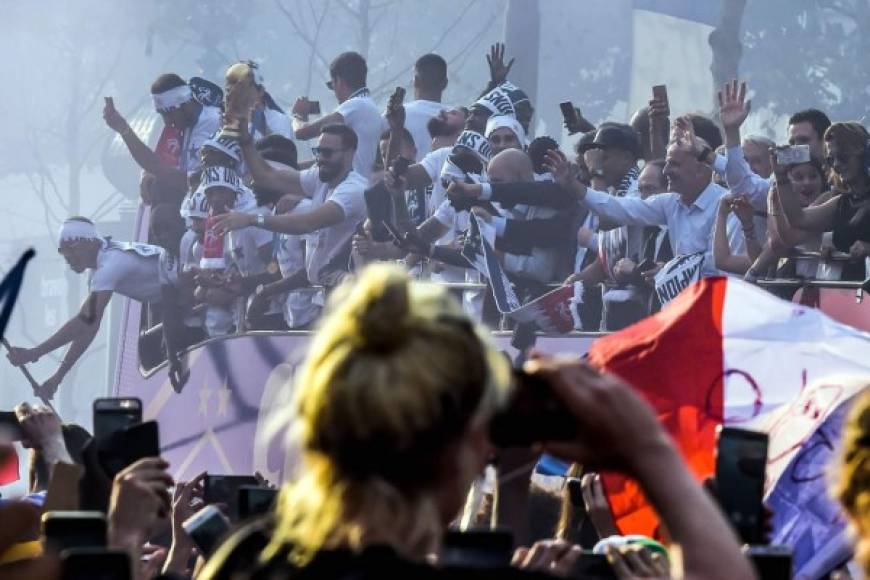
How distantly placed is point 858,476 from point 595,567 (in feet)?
3.18

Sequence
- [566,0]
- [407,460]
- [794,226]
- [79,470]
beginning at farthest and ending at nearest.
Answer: [566,0] < [794,226] < [79,470] < [407,460]

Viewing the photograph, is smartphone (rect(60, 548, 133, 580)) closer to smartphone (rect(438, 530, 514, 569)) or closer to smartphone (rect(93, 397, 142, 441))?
smartphone (rect(438, 530, 514, 569))

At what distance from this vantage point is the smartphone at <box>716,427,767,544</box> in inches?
105

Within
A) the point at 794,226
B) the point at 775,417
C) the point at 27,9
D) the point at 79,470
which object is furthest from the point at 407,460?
the point at 27,9

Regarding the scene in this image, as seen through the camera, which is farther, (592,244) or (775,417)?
(592,244)

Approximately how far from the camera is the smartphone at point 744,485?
8.77ft

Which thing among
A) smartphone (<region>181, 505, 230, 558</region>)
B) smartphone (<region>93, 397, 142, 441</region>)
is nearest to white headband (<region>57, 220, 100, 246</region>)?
smartphone (<region>93, 397, 142, 441</region>)

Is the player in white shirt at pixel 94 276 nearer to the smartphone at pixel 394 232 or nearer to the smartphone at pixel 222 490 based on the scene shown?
the smartphone at pixel 394 232

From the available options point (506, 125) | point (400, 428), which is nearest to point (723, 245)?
point (506, 125)

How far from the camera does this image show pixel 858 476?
2.37 metres

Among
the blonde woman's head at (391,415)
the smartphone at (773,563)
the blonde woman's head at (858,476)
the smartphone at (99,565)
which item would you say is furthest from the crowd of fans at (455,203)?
the blonde woman's head at (391,415)

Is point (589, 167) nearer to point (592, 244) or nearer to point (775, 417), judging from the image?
point (592, 244)

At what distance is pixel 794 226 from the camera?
8.66m

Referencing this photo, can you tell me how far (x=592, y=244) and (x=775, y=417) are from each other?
5.06m
